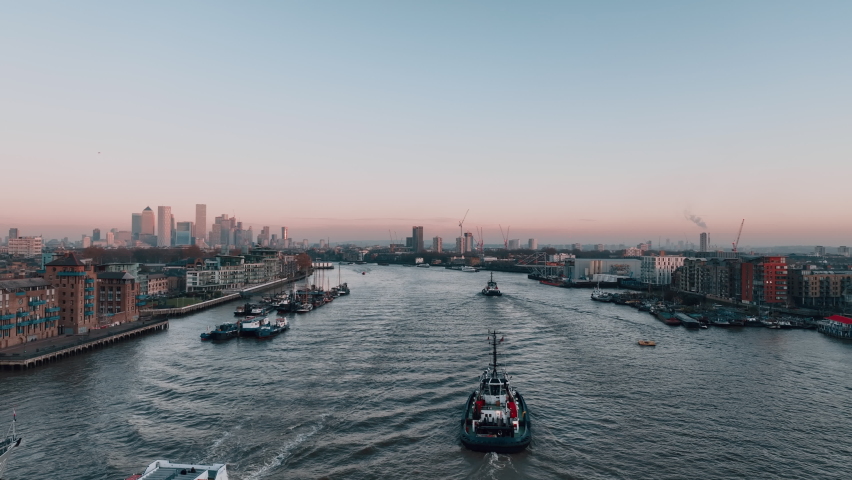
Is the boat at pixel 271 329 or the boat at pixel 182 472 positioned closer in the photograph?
the boat at pixel 182 472

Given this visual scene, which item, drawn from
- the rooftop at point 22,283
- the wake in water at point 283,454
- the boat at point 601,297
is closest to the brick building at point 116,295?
the rooftop at point 22,283

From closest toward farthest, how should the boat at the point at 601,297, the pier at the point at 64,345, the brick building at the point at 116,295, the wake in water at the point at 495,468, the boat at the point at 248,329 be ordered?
1. the wake in water at the point at 495,468
2. the pier at the point at 64,345
3. the boat at the point at 248,329
4. the brick building at the point at 116,295
5. the boat at the point at 601,297

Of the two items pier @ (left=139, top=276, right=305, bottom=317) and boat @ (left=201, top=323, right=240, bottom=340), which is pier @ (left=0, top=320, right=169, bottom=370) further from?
pier @ (left=139, top=276, right=305, bottom=317)

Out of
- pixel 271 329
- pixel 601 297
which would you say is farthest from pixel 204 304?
pixel 601 297

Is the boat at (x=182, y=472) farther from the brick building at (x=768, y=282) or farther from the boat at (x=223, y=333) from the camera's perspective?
the brick building at (x=768, y=282)

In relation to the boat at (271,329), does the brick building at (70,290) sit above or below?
above

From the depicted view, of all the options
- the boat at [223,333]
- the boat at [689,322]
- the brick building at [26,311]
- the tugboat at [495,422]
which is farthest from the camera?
the boat at [689,322]

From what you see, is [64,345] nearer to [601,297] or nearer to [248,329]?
[248,329]

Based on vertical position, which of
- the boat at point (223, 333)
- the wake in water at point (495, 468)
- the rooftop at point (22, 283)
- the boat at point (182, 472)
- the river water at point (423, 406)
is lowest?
the wake in water at point (495, 468)
